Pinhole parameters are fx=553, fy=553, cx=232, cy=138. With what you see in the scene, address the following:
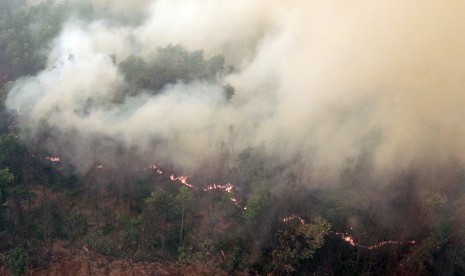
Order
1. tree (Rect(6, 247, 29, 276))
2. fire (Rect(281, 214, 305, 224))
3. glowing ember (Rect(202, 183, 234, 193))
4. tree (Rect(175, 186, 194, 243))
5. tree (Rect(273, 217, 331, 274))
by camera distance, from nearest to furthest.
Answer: tree (Rect(6, 247, 29, 276)), tree (Rect(273, 217, 331, 274)), tree (Rect(175, 186, 194, 243)), fire (Rect(281, 214, 305, 224)), glowing ember (Rect(202, 183, 234, 193))

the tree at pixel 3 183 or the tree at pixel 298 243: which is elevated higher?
the tree at pixel 3 183

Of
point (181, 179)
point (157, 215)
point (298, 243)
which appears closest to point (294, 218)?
point (298, 243)

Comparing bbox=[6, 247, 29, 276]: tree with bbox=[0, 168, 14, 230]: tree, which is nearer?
bbox=[6, 247, 29, 276]: tree

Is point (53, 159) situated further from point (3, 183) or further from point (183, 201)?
point (183, 201)

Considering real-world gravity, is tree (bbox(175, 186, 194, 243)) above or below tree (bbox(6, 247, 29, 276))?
above

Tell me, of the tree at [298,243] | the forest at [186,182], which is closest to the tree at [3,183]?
the forest at [186,182]

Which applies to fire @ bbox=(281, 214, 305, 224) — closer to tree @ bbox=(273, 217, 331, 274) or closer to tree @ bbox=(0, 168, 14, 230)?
tree @ bbox=(273, 217, 331, 274)

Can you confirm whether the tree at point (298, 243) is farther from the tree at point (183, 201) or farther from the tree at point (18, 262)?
the tree at point (18, 262)

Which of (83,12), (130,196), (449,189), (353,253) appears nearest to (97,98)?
(130,196)

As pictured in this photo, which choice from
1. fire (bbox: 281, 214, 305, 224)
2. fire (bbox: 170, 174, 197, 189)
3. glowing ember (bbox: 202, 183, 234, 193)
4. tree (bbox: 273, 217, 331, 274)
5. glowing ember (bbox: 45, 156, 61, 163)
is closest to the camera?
tree (bbox: 273, 217, 331, 274)

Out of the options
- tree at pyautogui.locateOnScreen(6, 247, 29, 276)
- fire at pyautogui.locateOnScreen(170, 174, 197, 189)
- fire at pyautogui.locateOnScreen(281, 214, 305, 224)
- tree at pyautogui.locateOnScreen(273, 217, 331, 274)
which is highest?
fire at pyautogui.locateOnScreen(170, 174, 197, 189)

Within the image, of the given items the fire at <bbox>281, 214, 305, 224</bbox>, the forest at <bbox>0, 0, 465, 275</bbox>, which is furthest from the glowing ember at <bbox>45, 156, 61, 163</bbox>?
the fire at <bbox>281, 214, 305, 224</bbox>
